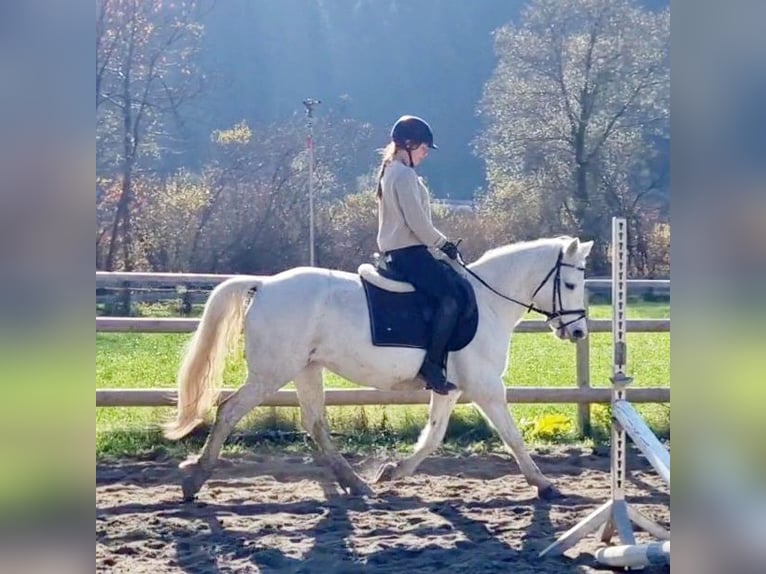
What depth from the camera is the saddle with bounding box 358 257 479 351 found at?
5281 mm

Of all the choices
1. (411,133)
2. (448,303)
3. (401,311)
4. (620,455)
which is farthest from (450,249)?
(620,455)

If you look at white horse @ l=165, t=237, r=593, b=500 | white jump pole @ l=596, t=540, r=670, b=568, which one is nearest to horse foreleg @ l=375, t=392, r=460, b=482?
white horse @ l=165, t=237, r=593, b=500

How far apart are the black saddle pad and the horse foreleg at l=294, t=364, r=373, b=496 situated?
25.0 inches

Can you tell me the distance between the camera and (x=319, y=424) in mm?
5848

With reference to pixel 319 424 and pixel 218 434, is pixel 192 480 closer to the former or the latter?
pixel 218 434

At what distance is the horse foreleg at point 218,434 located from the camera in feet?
17.6

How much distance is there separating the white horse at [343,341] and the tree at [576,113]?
49.0 feet

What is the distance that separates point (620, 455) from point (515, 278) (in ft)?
5.60

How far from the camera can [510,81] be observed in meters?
28.7

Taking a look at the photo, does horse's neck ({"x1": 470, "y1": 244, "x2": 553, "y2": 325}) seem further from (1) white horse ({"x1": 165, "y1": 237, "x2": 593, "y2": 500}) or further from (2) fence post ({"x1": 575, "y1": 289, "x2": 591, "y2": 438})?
(2) fence post ({"x1": 575, "y1": 289, "x2": 591, "y2": 438})
